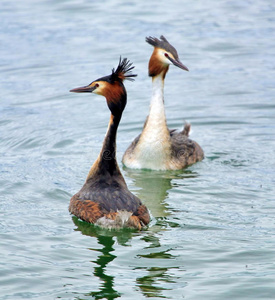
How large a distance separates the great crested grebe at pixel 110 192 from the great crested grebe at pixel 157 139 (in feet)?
6.52

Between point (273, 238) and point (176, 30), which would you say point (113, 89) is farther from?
point (176, 30)

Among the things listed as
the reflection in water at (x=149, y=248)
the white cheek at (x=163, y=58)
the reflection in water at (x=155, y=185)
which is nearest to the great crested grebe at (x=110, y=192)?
the reflection in water at (x=149, y=248)

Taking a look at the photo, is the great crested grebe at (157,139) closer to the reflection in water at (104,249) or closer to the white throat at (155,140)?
the white throat at (155,140)

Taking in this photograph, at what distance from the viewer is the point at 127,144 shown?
12430 millimetres

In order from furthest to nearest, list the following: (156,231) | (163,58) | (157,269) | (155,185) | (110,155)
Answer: (163,58) → (155,185) → (110,155) → (156,231) → (157,269)

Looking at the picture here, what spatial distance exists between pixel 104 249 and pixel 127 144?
14.7 feet

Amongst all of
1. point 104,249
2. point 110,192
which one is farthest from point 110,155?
point 104,249

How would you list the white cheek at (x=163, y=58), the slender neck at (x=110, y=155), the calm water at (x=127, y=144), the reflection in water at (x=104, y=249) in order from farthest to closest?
the white cheek at (x=163, y=58)
the slender neck at (x=110, y=155)
the calm water at (x=127, y=144)
the reflection in water at (x=104, y=249)

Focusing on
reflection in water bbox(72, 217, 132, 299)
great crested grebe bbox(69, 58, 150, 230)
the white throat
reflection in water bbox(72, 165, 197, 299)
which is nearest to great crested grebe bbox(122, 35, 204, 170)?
the white throat

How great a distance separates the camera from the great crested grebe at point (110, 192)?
8.55m

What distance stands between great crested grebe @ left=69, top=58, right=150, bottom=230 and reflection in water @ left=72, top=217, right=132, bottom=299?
0.28 ft

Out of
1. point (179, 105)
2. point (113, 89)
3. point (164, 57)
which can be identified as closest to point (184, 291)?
point (113, 89)

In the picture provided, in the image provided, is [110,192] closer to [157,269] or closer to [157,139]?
[157,269]

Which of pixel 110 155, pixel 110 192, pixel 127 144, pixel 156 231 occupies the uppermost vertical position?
pixel 110 155
